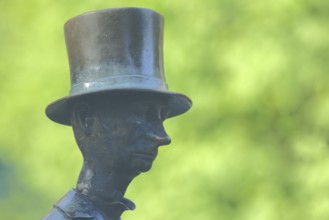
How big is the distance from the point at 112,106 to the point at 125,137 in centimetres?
12

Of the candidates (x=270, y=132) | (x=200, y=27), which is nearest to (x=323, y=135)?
(x=270, y=132)

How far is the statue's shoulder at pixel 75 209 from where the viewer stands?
16.1 ft

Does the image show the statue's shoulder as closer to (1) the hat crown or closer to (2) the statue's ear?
(2) the statue's ear

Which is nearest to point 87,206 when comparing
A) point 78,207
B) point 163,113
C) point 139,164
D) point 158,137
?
point 78,207

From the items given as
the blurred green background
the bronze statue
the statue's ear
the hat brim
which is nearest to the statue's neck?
the bronze statue

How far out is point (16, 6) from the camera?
946 cm

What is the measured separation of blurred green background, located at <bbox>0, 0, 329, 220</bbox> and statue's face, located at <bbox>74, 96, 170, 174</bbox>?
377 cm

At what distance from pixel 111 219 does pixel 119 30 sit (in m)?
0.64

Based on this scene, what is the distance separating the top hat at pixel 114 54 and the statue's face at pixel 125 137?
0.08 meters

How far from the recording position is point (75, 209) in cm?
491

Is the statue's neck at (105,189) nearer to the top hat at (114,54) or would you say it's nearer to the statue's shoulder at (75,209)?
the statue's shoulder at (75,209)

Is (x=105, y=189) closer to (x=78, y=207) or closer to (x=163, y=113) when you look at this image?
(x=78, y=207)

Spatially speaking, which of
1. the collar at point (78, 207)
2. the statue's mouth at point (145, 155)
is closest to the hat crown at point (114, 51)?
the statue's mouth at point (145, 155)

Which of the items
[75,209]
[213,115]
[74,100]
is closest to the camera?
[75,209]
